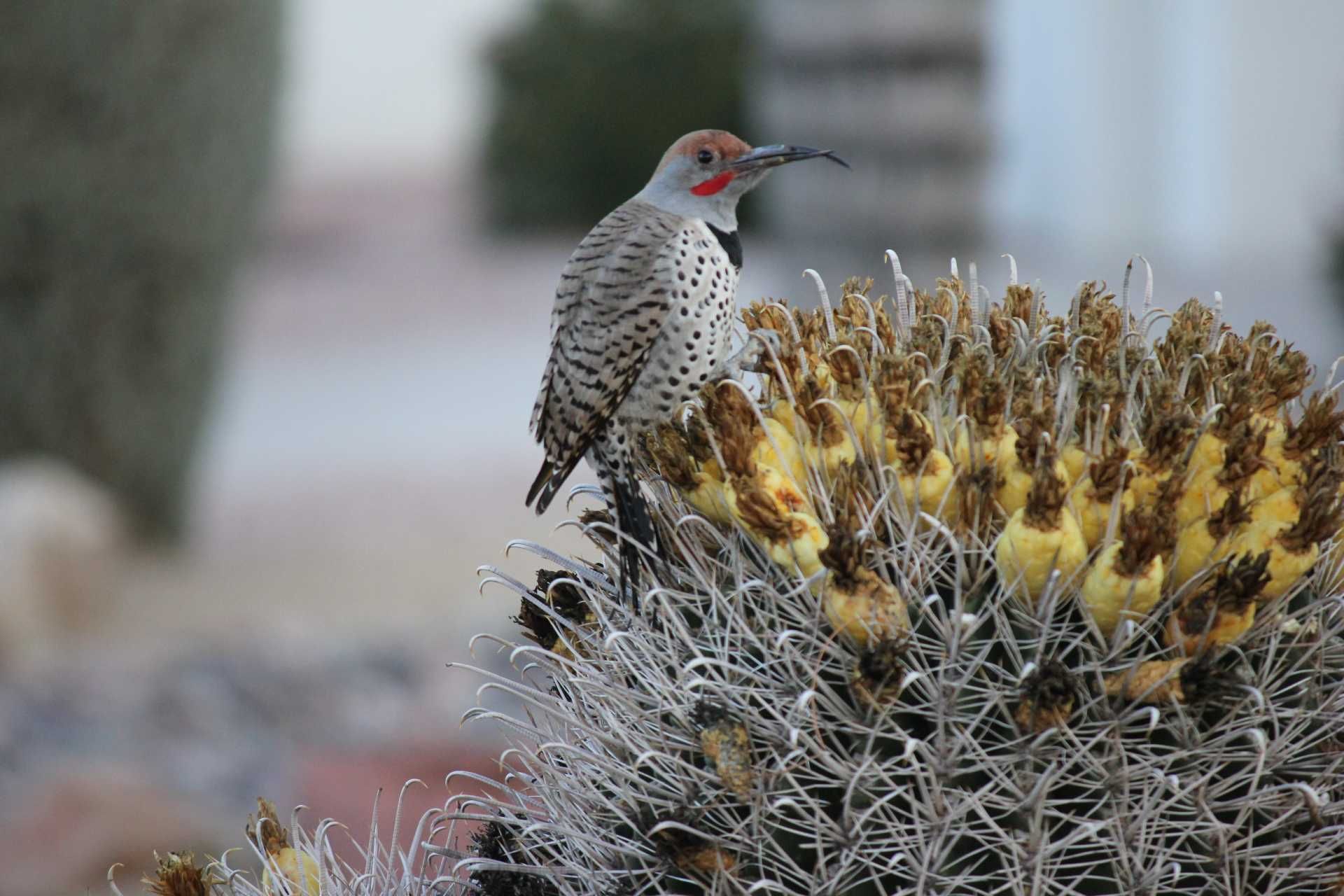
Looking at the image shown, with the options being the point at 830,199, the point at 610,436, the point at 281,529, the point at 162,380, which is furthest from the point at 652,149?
the point at 610,436

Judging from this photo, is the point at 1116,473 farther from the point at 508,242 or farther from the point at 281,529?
the point at 508,242

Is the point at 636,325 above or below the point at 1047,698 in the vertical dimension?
above

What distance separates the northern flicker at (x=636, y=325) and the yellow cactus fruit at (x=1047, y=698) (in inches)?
24.7

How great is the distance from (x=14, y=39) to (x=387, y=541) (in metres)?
3.88

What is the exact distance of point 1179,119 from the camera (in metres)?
14.5

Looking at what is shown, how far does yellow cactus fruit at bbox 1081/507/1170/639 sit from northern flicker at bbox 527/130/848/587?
593 millimetres

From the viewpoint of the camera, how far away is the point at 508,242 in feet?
75.2

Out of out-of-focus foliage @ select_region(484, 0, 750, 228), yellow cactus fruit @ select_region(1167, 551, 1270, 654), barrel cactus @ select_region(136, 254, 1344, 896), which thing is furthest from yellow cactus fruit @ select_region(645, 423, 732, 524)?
out-of-focus foliage @ select_region(484, 0, 750, 228)

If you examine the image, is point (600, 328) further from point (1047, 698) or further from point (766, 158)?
point (1047, 698)

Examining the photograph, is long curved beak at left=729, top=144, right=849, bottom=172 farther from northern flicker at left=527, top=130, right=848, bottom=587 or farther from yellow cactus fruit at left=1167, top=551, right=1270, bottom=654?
yellow cactus fruit at left=1167, top=551, right=1270, bottom=654

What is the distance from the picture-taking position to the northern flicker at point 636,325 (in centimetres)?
189

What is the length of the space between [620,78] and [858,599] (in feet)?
63.4

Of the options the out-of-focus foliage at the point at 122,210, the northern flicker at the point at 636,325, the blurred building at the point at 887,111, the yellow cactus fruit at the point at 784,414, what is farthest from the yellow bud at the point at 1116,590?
the out-of-focus foliage at the point at 122,210

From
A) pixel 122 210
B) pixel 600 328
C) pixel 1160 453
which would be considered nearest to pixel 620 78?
pixel 122 210
